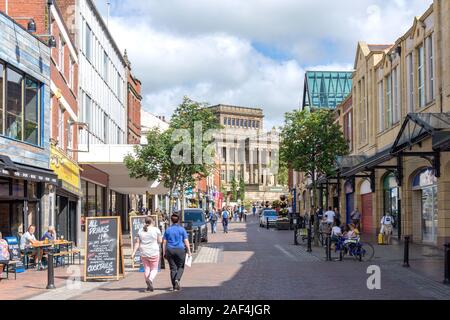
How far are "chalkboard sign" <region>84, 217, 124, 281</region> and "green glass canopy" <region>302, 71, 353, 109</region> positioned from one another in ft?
208

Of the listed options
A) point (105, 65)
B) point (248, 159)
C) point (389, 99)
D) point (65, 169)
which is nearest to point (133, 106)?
point (105, 65)

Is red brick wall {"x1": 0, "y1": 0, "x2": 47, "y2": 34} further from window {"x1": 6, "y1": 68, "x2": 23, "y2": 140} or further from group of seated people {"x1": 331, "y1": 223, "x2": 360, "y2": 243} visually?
group of seated people {"x1": 331, "y1": 223, "x2": 360, "y2": 243}

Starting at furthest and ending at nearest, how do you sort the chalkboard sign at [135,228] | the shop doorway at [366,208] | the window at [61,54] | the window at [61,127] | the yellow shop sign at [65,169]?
the shop doorway at [366,208]
the window at [61,54]
the window at [61,127]
the yellow shop sign at [65,169]
the chalkboard sign at [135,228]

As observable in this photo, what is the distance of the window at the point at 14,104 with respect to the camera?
68.9ft

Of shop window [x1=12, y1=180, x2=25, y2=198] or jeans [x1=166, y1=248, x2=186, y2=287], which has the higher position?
shop window [x1=12, y1=180, x2=25, y2=198]

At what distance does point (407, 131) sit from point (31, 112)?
13.5m

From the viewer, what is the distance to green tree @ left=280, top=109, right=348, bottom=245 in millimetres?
29906

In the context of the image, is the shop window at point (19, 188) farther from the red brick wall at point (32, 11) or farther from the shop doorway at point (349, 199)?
the shop doorway at point (349, 199)

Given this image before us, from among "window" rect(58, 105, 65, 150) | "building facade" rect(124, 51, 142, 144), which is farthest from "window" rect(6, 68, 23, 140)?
"building facade" rect(124, 51, 142, 144)

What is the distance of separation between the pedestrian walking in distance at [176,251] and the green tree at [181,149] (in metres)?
14.5

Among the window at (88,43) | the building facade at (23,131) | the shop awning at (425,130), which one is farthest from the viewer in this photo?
the window at (88,43)

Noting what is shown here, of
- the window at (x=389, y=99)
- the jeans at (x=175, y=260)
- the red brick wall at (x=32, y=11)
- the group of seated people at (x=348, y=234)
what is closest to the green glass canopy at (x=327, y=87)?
the window at (x=389, y=99)

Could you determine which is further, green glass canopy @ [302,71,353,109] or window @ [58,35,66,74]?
green glass canopy @ [302,71,353,109]

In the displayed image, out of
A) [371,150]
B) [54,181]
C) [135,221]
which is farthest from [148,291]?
[371,150]
